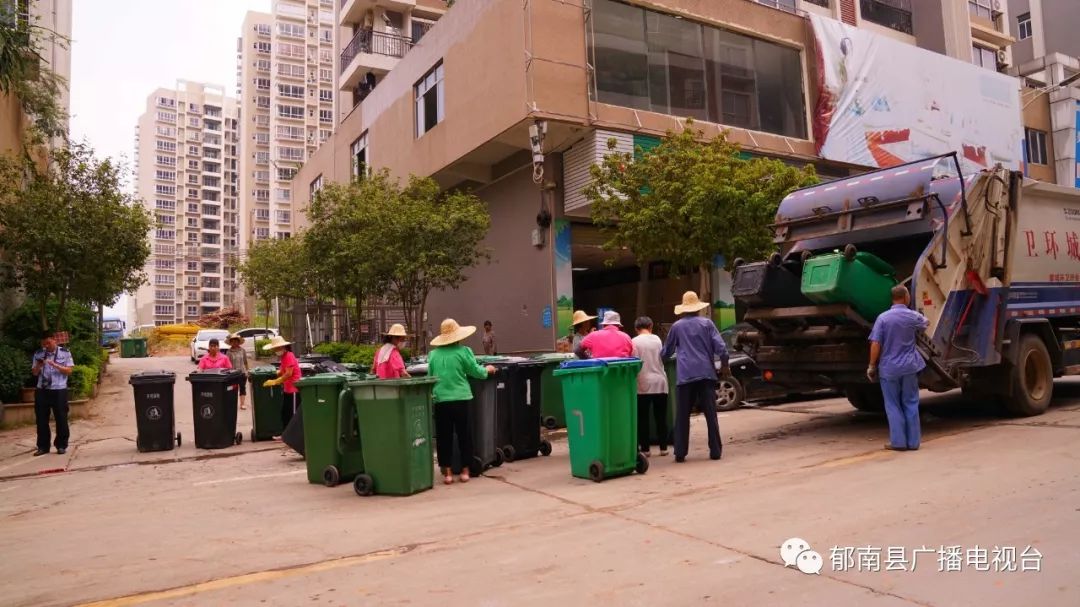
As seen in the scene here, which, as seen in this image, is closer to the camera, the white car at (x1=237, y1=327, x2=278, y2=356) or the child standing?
the child standing

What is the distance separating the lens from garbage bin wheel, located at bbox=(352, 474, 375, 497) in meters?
7.01

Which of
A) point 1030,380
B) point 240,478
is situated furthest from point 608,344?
point 1030,380

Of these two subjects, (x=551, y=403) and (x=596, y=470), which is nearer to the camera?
(x=596, y=470)

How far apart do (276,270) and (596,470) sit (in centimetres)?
2846

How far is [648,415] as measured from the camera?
8281 millimetres

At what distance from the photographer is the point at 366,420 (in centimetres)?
698

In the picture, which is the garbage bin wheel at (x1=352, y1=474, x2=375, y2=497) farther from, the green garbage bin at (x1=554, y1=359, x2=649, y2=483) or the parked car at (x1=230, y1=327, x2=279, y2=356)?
the parked car at (x1=230, y1=327, x2=279, y2=356)

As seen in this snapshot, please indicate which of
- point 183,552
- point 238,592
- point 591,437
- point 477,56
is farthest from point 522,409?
point 477,56

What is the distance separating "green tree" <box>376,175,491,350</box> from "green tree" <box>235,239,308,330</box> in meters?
7.63

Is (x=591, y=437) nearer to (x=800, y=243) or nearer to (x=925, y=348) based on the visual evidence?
(x=925, y=348)

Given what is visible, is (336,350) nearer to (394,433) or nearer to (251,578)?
(394,433)

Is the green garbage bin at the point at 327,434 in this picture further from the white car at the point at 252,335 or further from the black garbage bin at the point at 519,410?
the white car at the point at 252,335

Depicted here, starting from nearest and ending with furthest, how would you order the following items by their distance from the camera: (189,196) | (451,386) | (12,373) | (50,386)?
1. (451,386)
2. (50,386)
3. (12,373)
4. (189,196)

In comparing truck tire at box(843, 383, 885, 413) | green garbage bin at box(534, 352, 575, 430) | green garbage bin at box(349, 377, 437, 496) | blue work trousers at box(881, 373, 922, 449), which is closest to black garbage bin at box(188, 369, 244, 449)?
green garbage bin at box(534, 352, 575, 430)
